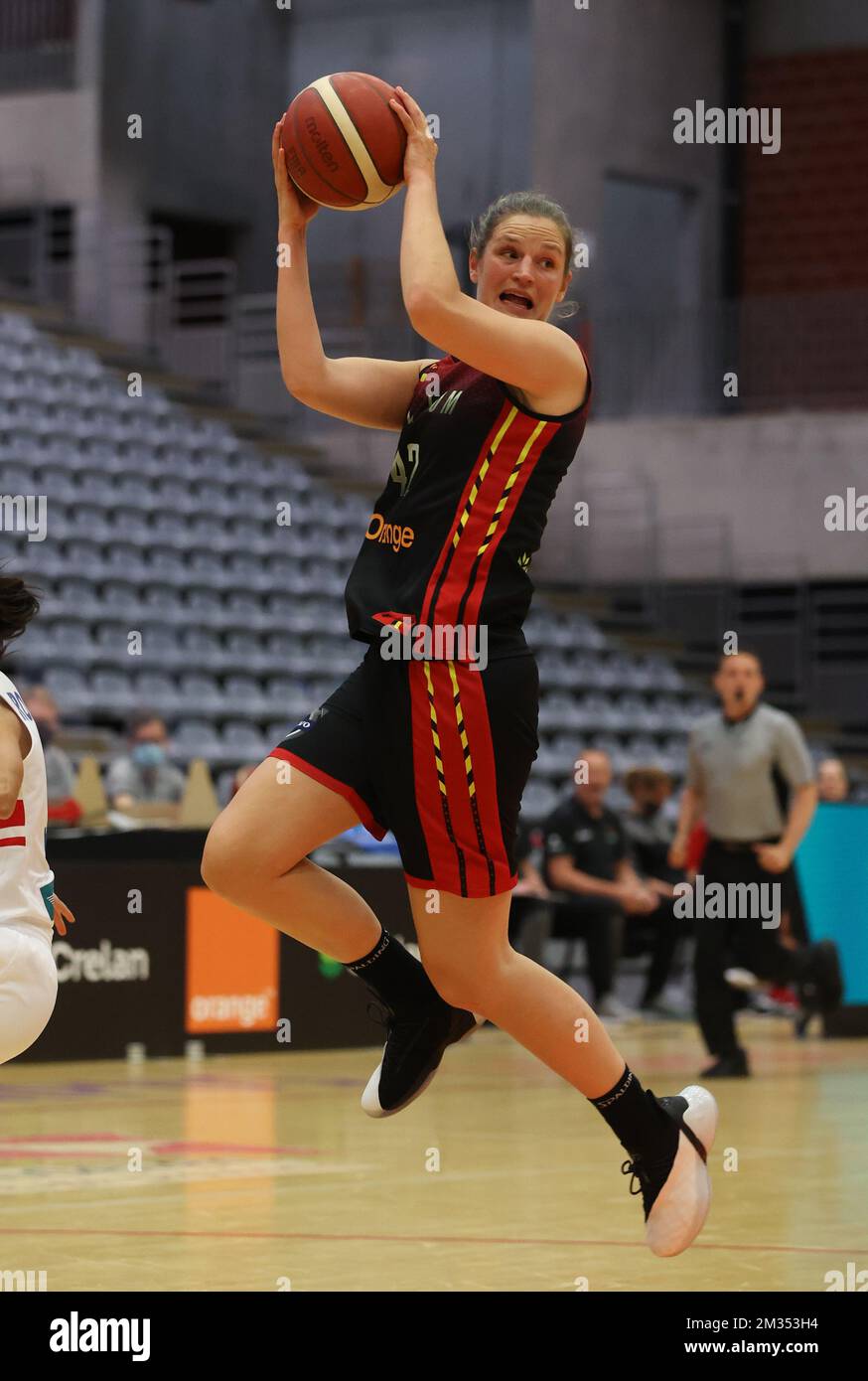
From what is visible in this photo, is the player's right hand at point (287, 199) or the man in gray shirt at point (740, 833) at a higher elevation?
the player's right hand at point (287, 199)

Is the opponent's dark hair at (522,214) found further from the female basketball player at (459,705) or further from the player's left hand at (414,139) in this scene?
the player's left hand at (414,139)

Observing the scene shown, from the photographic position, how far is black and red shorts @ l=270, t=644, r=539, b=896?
4715 mm

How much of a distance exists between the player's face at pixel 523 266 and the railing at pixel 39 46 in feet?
70.5

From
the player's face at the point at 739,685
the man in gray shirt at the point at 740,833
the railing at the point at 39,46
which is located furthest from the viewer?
the railing at the point at 39,46

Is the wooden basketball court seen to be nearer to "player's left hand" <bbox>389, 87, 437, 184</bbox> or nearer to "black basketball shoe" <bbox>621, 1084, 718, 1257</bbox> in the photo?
"black basketball shoe" <bbox>621, 1084, 718, 1257</bbox>

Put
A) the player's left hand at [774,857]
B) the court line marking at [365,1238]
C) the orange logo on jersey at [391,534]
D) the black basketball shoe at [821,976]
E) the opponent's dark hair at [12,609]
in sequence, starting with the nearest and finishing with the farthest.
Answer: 1. the opponent's dark hair at [12,609]
2. the orange logo on jersey at [391,534]
3. the court line marking at [365,1238]
4. the player's left hand at [774,857]
5. the black basketball shoe at [821,976]

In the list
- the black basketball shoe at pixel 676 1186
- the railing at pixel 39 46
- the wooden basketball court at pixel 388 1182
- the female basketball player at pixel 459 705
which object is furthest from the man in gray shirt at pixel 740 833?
the railing at pixel 39 46

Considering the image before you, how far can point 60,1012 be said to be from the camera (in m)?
11.4

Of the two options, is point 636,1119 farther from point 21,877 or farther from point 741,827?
point 741,827

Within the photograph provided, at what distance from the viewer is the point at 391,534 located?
4.85m

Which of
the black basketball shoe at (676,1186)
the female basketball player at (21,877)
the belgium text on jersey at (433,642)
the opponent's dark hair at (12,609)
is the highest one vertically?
the opponent's dark hair at (12,609)

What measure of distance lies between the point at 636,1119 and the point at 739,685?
6.27 m
